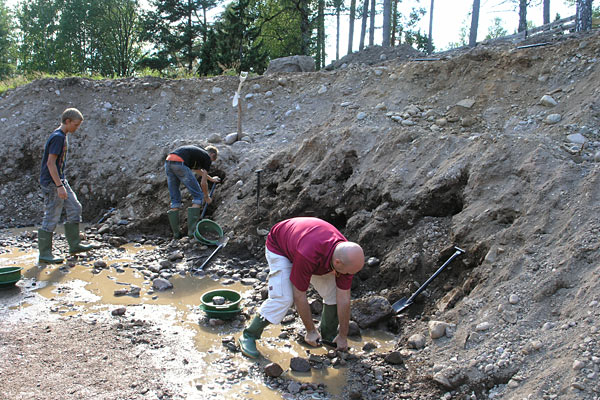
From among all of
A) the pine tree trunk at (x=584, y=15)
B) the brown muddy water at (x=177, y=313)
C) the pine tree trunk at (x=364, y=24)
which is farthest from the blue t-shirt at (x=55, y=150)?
the pine tree trunk at (x=364, y=24)

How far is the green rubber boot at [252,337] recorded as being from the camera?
3825mm

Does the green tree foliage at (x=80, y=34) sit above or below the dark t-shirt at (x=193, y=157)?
above

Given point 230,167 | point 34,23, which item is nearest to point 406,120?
point 230,167

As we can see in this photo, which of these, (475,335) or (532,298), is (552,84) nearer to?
(532,298)

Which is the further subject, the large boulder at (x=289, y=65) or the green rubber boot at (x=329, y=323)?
the large boulder at (x=289, y=65)

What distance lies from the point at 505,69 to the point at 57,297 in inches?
275

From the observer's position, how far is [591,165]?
180 inches

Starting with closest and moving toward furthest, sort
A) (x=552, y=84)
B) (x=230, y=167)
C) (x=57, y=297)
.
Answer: (x=57, y=297) → (x=552, y=84) → (x=230, y=167)

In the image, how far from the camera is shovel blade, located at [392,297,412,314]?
443cm

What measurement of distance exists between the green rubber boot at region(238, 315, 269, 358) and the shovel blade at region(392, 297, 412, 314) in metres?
1.40

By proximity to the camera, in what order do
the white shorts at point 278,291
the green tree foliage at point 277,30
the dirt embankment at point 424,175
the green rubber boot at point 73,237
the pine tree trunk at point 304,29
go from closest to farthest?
1. the dirt embankment at point 424,175
2. the white shorts at point 278,291
3. the green rubber boot at point 73,237
4. the pine tree trunk at point 304,29
5. the green tree foliage at point 277,30

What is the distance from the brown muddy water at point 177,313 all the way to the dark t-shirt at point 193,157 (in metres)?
1.67

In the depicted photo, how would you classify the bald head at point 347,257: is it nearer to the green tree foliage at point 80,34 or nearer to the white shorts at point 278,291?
the white shorts at point 278,291

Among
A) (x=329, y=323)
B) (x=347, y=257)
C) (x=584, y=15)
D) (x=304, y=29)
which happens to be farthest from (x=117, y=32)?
(x=347, y=257)
